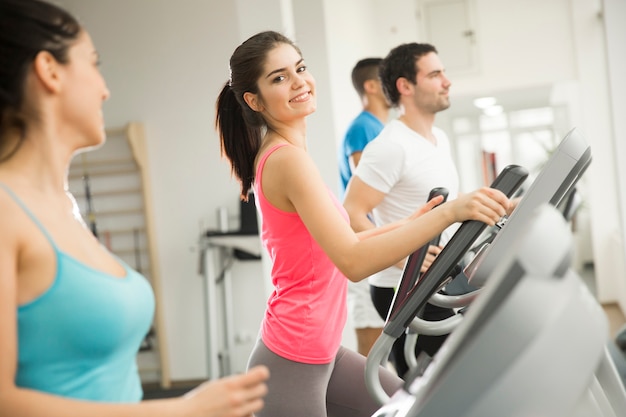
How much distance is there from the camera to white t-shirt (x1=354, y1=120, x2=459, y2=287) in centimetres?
258

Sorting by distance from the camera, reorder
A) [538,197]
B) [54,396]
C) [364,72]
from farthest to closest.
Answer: [364,72] < [538,197] < [54,396]

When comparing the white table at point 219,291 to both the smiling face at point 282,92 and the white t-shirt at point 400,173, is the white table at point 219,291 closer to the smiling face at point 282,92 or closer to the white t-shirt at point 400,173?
the white t-shirt at point 400,173

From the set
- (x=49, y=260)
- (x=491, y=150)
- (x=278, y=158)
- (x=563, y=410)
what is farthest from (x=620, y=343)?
(x=491, y=150)

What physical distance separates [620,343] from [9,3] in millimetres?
1914

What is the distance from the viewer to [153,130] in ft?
19.5

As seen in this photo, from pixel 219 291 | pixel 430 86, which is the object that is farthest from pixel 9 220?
pixel 219 291

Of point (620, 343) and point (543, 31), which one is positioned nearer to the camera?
point (620, 343)

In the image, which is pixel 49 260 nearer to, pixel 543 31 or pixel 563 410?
pixel 563 410

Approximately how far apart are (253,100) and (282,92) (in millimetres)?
77

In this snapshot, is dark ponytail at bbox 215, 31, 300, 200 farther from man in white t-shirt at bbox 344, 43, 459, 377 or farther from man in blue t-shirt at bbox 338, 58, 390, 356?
man in blue t-shirt at bbox 338, 58, 390, 356

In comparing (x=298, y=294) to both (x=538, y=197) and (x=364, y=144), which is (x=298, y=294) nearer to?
(x=538, y=197)

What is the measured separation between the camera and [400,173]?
8.52 ft

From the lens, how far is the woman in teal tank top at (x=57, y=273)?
3.00ft

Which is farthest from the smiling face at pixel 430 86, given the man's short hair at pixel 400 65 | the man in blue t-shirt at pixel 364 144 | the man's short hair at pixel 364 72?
the man's short hair at pixel 364 72
